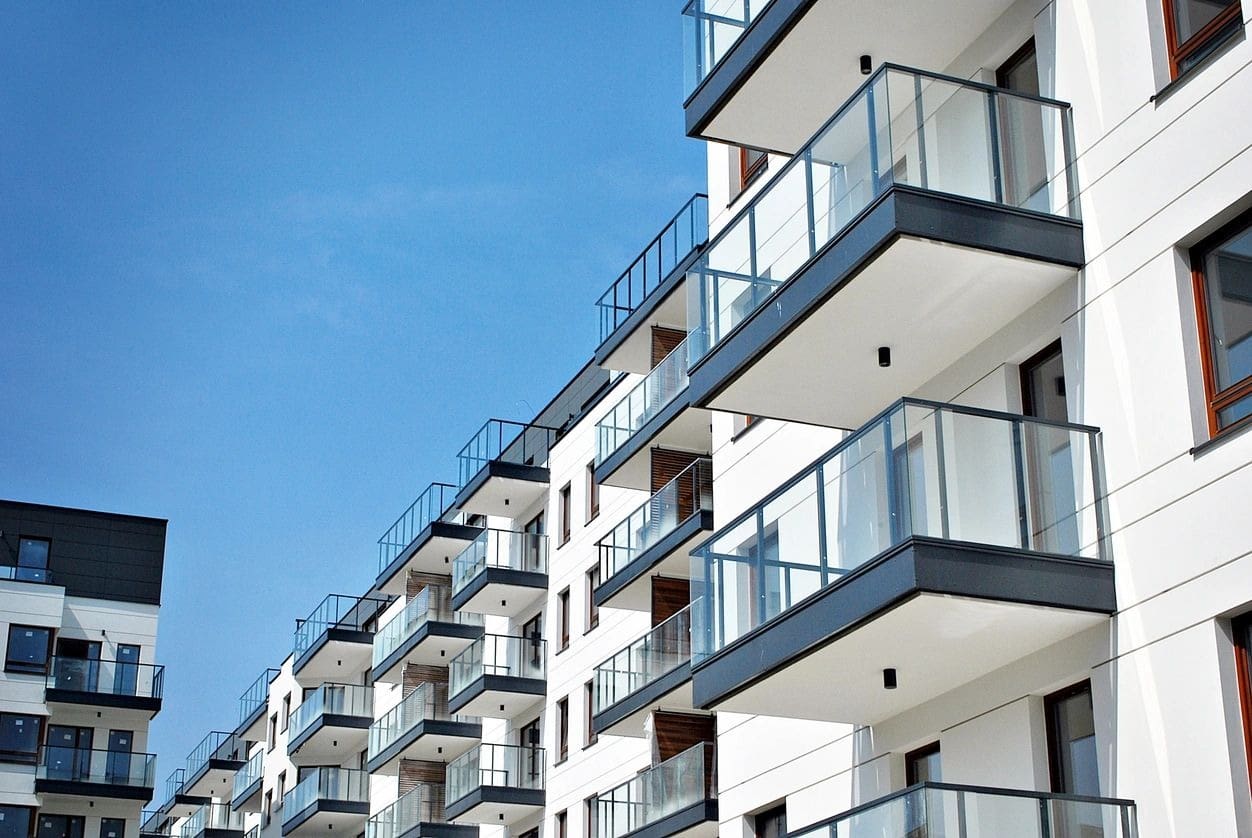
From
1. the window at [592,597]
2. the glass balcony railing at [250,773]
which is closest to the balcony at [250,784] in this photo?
the glass balcony railing at [250,773]

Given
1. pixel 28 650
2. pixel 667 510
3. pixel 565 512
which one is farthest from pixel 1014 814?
pixel 28 650

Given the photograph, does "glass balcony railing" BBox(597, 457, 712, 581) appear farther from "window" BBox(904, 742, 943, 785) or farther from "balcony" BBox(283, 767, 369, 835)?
"balcony" BBox(283, 767, 369, 835)

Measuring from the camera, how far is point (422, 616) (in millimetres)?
42969

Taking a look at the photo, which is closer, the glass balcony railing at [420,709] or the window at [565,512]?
the window at [565,512]

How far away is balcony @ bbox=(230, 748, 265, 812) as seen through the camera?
57.5 m

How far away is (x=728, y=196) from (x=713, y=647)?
7.44m

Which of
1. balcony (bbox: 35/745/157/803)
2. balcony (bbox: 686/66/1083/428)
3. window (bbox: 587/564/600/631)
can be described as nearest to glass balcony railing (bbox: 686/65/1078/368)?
balcony (bbox: 686/66/1083/428)

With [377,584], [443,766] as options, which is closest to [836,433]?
[443,766]

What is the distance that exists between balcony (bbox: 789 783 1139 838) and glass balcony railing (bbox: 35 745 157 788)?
3876 cm

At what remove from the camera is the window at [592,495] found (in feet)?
117

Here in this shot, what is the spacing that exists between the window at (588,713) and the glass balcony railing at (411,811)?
6.88 m

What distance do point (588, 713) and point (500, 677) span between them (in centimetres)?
305

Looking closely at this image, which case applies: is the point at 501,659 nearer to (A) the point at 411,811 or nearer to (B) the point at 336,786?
(A) the point at 411,811

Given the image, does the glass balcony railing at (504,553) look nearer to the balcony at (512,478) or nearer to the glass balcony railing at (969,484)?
the balcony at (512,478)
